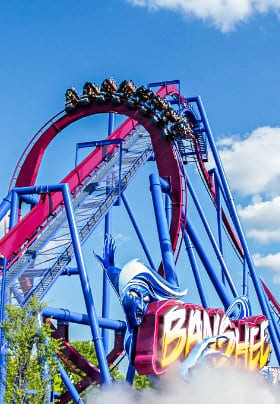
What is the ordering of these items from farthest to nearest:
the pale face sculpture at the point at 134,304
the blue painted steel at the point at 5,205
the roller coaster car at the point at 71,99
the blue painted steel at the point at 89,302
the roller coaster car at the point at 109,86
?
the roller coaster car at the point at 71,99 < the roller coaster car at the point at 109,86 < the blue painted steel at the point at 5,205 < the blue painted steel at the point at 89,302 < the pale face sculpture at the point at 134,304

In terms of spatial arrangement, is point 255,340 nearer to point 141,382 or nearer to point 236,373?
point 236,373

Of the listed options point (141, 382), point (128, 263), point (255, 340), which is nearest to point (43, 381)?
point (128, 263)

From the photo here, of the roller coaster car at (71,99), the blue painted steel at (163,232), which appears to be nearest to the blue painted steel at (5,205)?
the blue painted steel at (163,232)

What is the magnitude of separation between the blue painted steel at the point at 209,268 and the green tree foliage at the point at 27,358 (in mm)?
6942

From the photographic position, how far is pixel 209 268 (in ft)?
67.3

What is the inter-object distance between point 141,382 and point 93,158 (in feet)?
45.4

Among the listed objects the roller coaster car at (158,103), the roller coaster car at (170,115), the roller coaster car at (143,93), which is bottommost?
Result: the roller coaster car at (170,115)

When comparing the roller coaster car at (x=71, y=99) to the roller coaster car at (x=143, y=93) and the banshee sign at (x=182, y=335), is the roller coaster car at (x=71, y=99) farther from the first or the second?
the banshee sign at (x=182, y=335)

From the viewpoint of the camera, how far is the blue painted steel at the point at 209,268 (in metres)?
20.3

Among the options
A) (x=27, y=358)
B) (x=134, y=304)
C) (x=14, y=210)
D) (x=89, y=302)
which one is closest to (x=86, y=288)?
(x=89, y=302)

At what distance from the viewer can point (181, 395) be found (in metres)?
15.0

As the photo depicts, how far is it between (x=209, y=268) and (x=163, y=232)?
3.30 m

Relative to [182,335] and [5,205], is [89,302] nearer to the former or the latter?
[182,335]

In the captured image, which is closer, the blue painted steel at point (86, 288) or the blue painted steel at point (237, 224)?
the blue painted steel at point (86, 288)
